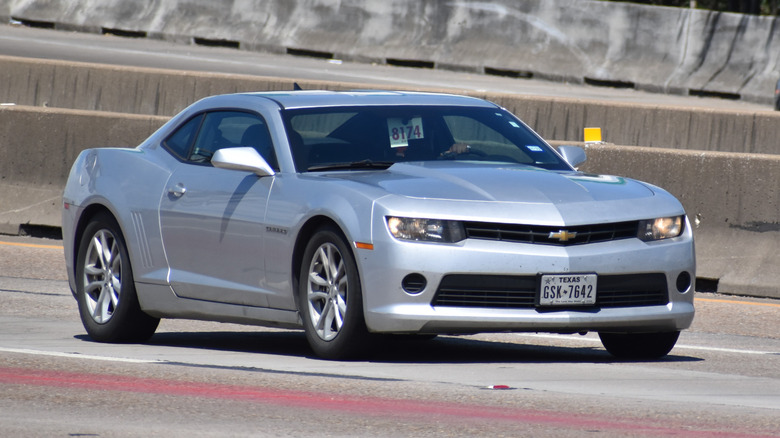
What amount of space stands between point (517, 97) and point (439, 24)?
13.9 metres

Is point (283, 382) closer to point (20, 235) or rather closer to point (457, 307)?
point (457, 307)

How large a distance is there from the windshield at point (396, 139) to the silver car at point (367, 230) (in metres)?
0.01

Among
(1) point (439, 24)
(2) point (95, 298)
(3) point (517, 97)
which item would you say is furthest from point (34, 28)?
(2) point (95, 298)

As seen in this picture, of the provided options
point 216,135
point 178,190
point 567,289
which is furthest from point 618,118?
point 567,289

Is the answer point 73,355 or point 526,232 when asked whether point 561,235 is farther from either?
point 73,355

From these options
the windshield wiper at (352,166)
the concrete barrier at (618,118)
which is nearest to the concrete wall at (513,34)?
the concrete barrier at (618,118)

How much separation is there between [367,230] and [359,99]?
154cm

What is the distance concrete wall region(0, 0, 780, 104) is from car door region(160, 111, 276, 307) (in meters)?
22.2

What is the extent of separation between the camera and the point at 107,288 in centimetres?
960

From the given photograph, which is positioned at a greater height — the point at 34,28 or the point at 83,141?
the point at 83,141

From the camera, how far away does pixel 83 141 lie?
1559cm

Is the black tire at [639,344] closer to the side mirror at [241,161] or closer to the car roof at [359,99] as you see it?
the car roof at [359,99]

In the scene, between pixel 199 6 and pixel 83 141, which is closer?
pixel 83 141

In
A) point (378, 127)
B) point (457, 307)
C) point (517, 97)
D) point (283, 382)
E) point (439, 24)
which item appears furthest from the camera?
point (439, 24)
